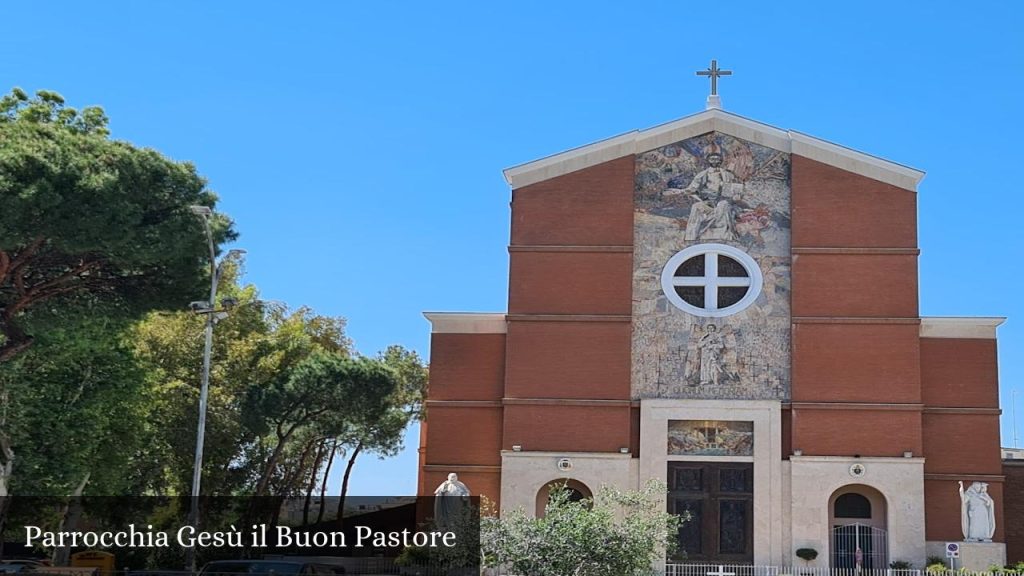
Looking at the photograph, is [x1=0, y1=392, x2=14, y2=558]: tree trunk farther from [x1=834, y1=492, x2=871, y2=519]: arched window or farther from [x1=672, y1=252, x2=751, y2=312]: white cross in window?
[x1=834, y1=492, x2=871, y2=519]: arched window

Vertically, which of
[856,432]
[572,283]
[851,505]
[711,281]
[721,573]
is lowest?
[721,573]

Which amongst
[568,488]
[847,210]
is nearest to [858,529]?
[568,488]

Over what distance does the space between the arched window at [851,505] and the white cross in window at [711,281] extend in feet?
20.0

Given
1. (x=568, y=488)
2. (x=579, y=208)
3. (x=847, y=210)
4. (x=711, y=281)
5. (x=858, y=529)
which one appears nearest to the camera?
(x=858, y=529)

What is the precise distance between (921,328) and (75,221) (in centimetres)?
2201

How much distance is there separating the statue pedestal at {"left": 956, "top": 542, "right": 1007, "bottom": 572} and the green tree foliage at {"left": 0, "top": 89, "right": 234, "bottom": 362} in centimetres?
1932

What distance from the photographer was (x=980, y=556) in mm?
30391

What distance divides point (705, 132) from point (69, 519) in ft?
69.0

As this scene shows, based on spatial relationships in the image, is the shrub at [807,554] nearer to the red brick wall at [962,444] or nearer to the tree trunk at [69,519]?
the red brick wall at [962,444]

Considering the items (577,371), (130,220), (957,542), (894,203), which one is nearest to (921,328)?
(894,203)

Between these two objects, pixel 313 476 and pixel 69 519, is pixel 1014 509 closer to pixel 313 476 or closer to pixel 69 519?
pixel 313 476

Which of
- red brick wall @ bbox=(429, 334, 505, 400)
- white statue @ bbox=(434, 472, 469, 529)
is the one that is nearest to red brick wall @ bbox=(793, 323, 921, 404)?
red brick wall @ bbox=(429, 334, 505, 400)

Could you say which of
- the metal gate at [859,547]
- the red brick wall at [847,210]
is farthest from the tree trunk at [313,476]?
the red brick wall at [847,210]

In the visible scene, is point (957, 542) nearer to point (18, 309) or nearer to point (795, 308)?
point (795, 308)
